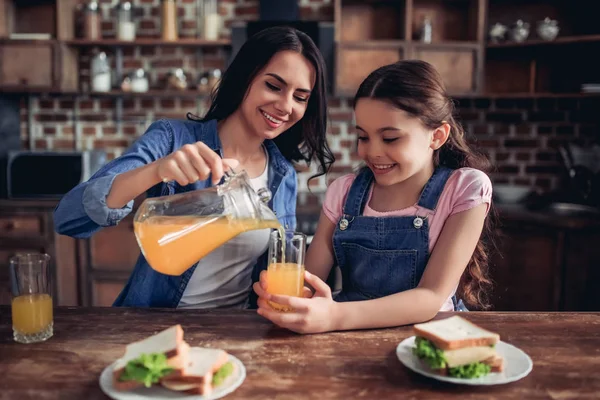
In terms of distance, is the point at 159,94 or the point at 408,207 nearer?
the point at 408,207

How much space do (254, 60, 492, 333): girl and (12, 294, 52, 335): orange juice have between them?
16.3 inches

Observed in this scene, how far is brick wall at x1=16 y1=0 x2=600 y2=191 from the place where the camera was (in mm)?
3322

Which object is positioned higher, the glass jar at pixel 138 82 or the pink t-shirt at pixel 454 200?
the glass jar at pixel 138 82

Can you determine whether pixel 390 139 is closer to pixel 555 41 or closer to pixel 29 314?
pixel 29 314

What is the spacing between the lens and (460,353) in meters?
0.91

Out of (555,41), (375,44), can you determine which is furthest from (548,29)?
(375,44)

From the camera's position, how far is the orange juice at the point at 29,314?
3.44 feet

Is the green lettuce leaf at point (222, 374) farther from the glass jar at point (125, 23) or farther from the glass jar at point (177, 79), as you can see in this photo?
the glass jar at point (125, 23)

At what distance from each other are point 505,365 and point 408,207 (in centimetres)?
54

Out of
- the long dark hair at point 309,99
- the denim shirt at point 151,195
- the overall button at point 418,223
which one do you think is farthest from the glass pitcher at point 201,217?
the long dark hair at point 309,99

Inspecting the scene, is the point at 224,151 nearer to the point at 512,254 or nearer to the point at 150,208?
the point at 150,208

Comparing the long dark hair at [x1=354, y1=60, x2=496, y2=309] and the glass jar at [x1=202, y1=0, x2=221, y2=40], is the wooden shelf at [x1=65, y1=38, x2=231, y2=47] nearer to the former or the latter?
the glass jar at [x1=202, y1=0, x2=221, y2=40]

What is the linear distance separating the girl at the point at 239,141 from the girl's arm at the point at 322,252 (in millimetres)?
147

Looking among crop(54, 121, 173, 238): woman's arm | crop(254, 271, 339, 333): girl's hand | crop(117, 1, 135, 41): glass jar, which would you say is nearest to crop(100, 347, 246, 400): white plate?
crop(254, 271, 339, 333): girl's hand
